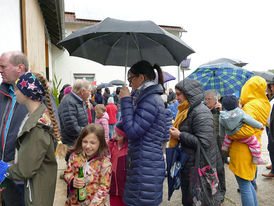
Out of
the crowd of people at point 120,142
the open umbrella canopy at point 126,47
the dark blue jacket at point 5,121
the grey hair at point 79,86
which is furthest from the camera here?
the grey hair at point 79,86

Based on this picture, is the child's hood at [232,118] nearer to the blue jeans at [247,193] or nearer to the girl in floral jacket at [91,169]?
the blue jeans at [247,193]

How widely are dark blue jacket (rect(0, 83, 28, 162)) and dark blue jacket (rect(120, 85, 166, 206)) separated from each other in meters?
0.92

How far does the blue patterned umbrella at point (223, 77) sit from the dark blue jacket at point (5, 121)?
3033 mm

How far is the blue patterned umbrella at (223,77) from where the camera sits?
12.0ft

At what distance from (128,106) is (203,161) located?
3.43 ft

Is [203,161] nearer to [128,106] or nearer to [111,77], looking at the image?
[128,106]

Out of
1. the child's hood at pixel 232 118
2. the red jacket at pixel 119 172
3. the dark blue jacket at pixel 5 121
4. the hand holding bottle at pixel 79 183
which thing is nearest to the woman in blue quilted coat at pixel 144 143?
the red jacket at pixel 119 172

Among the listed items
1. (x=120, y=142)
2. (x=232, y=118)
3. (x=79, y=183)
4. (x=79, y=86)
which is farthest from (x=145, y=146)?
(x=79, y=86)

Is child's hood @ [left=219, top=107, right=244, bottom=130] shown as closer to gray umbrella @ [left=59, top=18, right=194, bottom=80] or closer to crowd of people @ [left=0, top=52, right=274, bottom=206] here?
crowd of people @ [left=0, top=52, right=274, bottom=206]

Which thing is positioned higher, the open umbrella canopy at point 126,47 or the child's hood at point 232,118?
the open umbrella canopy at point 126,47

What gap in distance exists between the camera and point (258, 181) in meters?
4.16

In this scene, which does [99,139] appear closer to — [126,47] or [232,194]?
[126,47]

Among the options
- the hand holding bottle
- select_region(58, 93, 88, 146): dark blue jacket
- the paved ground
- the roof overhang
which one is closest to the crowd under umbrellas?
select_region(58, 93, 88, 146): dark blue jacket

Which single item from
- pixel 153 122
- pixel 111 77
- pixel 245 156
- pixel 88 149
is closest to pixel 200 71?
pixel 245 156
